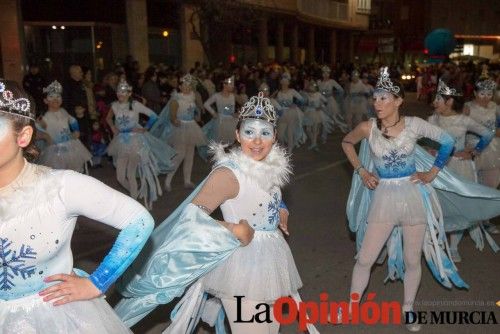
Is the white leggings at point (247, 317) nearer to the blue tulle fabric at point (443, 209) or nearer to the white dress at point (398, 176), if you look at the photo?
the white dress at point (398, 176)

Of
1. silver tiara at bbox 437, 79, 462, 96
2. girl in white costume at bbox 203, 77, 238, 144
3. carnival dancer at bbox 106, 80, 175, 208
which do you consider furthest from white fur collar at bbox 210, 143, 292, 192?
girl in white costume at bbox 203, 77, 238, 144

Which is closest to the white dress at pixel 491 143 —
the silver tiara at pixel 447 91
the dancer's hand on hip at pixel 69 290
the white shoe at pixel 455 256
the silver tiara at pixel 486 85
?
the silver tiara at pixel 486 85

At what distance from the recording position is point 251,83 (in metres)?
18.4

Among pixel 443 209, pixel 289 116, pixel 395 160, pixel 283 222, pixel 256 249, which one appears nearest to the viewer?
pixel 256 249

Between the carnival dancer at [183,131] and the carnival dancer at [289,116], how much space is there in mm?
4414

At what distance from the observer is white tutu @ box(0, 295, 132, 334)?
2.60 m

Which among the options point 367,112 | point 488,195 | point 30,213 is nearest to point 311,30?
point 367,112

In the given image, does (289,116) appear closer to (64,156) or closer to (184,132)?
(184,132)

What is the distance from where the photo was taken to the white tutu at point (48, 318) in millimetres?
2596

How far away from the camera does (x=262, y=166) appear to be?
389 centimetres

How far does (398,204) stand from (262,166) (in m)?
1.69

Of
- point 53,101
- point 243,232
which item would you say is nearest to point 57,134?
point 53,101

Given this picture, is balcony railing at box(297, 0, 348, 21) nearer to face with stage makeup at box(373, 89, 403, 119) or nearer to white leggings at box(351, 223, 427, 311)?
face with stage makeup at box(373, 89, 403, 119)

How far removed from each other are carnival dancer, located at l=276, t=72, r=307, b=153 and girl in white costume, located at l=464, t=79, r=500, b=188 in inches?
295
